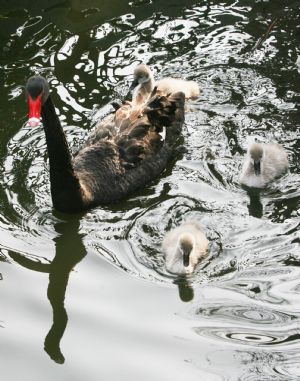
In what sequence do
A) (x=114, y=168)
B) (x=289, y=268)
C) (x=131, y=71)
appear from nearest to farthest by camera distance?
(x=289, y=268) → (x=114, y=168) → (x=131, y=71)

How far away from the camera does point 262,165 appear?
594 cm

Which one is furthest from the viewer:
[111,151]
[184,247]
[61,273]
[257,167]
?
[111,151]

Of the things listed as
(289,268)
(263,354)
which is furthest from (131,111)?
(263,354)

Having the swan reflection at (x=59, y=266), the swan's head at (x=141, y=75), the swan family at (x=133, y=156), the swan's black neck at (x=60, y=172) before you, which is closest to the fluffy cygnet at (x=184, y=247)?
the swan family at (x=133, y=156)

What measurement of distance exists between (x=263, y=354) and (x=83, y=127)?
2996 mm

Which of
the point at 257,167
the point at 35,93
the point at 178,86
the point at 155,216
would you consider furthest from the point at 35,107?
the point at 178,86

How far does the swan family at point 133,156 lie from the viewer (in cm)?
516

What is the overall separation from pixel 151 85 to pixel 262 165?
1.50 m

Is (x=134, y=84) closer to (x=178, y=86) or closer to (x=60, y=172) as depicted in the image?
(x=178, y=86)

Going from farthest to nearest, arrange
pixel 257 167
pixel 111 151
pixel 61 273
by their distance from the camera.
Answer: pixel 111 151 < pixel 257 167 < pixel 61 273

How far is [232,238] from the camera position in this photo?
5395mm

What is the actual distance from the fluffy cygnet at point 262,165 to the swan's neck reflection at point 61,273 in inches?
50.0

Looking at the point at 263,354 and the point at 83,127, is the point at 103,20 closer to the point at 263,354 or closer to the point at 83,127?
the point at 83,127

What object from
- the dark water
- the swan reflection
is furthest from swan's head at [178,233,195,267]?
the swan reflection
